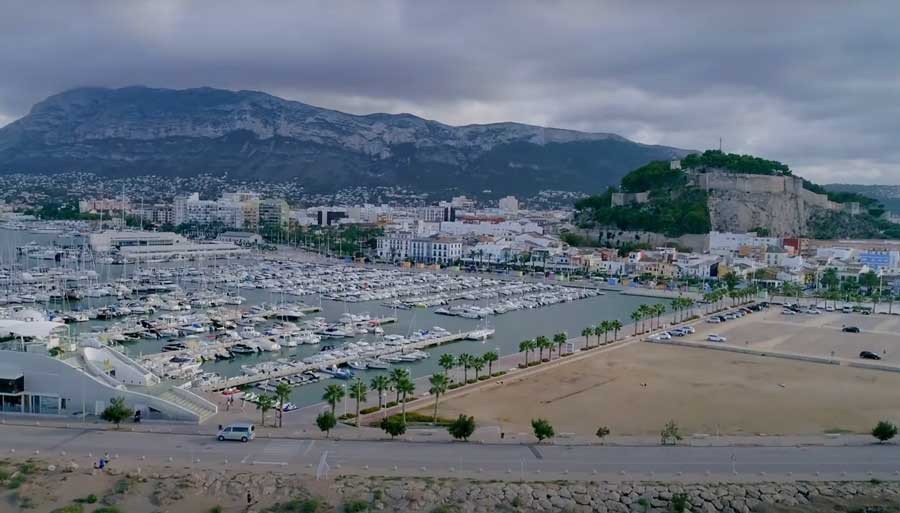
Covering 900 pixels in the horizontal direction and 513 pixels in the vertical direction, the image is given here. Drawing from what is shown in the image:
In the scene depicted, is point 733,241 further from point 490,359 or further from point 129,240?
point 129,240

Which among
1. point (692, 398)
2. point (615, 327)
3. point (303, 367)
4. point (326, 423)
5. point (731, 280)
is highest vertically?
point (731, 280)

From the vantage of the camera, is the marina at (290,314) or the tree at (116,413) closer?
the tree at (116,413)

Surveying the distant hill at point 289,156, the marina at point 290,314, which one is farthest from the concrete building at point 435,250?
the distant hill at point 289,156

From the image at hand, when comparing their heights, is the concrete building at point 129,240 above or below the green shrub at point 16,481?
above

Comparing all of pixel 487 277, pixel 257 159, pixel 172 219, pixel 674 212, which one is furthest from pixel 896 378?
pixel 257 159

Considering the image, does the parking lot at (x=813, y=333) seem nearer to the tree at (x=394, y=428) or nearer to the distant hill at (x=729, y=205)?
the tree at (x=394, y=428)

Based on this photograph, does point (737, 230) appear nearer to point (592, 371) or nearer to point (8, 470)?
point (592, 371)

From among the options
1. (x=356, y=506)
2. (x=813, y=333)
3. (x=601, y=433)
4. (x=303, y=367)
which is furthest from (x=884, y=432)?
(x=813, y=333)
